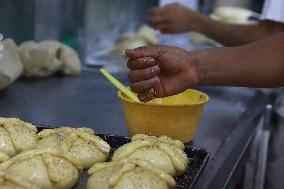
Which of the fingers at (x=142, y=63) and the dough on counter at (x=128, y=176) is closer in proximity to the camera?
the dough on counter at (x=128, y=176)

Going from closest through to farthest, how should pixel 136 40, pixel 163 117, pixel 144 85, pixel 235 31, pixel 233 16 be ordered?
1. pixel 144 85
2. pixel 163 117
3. pixel 235 31
4. pixel 136 40
5. pixel 233 16

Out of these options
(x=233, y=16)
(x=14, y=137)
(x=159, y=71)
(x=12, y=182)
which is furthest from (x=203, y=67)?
(x=233, y=16)

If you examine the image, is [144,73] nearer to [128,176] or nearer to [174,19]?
[128,176]

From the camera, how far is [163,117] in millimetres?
1573

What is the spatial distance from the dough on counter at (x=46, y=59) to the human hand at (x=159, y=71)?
41.3 inches

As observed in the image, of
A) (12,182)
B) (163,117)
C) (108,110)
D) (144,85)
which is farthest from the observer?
(108,110)

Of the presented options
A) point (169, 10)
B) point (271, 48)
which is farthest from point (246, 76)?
point (169, 10)

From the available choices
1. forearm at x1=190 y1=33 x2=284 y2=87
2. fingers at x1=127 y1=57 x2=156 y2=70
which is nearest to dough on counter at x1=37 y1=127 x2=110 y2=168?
fingers at x1=127 y1=57 x2=156 y2=70

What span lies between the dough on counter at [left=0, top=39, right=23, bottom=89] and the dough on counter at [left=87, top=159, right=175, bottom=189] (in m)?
1.05

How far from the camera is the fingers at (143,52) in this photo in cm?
147

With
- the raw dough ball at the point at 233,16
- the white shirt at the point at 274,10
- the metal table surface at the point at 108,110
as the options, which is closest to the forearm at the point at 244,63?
the metal table surface at the point at 108,110

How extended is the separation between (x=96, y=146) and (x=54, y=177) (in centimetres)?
23

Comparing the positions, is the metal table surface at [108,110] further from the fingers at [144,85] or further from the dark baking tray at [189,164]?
the fingers at [144,85]

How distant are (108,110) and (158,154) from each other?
2.51 feet
